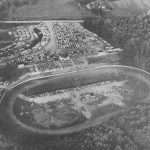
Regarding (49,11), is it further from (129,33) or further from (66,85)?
(66,85)

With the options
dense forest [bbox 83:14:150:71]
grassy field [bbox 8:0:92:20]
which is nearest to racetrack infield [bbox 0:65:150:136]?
dense forest [bbox 83:14:150:71]

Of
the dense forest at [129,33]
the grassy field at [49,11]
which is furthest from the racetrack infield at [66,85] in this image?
the grassy field at [49,11]

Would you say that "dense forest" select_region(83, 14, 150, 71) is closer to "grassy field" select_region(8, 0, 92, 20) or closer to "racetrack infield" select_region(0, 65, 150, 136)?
"racetrack infield" select_region(0, 65, 150, 136)

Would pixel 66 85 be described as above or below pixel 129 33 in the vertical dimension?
below

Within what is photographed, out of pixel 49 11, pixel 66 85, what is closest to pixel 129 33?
pixel 66 85

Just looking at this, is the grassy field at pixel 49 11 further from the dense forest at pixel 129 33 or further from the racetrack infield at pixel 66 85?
the racetrack infield at pixel 66 85

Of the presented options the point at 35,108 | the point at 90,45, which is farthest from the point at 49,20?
the point at 35,108

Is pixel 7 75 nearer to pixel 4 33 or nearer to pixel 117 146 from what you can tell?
pixel 4 33
